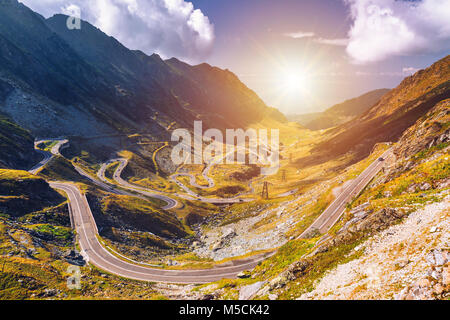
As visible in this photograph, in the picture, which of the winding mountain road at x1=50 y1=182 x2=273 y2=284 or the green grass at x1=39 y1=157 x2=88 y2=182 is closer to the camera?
the winding mountain road at x1=50 y1=182 x2=273 y2=284

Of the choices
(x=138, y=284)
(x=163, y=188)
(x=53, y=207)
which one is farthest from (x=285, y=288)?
(x=163, y=188)

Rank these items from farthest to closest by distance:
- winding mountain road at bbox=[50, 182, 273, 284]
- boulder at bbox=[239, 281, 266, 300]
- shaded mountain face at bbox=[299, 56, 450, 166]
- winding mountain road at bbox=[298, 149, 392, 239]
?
shaded mountain face at bbox=[299, 56, 450, 166] < winding mountain road at bbox=[298, 149, 392, 239] < winding mountain road at bbox=[50, 182, 273, 284] < boulder at bbox=[239, 281, 266, 300]

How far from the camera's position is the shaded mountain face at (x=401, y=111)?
121 metres

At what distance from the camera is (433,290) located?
14.4 m

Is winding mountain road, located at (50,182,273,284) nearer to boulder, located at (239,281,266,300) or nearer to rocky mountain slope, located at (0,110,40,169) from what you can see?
boulder, located at (239,281,266,300)

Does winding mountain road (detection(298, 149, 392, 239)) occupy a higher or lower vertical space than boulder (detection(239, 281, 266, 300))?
higher

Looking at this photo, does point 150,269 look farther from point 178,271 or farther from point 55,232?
point 55,232

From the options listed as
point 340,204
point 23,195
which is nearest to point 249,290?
point 340,204

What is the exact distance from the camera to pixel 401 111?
142 m

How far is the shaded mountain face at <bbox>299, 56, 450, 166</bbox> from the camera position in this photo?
4776 inches

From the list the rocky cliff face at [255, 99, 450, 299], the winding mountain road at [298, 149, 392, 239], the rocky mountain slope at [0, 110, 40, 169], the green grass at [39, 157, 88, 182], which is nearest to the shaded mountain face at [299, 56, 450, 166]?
the winding mountain road at [298, 149, 392, 239]

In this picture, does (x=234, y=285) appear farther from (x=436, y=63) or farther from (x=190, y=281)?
(x=436, y=63)
